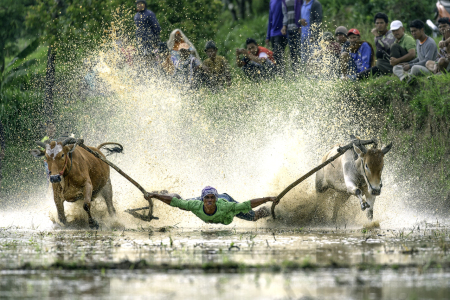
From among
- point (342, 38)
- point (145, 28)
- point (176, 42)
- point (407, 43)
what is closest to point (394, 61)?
point (407, 43)

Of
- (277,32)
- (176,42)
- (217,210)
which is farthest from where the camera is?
(176,42)

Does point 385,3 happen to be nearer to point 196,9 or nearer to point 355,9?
point 355,9

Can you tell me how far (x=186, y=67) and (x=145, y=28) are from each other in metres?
1.49

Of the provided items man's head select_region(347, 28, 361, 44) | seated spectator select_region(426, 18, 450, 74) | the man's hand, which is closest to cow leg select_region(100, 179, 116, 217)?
man's head select_region(347, 28, 361, 44)

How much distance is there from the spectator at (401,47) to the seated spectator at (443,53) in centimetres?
57

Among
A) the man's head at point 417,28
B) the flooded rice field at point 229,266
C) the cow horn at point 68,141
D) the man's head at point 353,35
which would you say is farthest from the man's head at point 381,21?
the cow horn at point 68,141

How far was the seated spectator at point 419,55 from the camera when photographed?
16.0 metres

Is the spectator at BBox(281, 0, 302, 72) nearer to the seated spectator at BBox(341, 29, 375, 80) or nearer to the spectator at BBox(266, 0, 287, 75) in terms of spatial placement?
the spectator at BBox(266, 0, 287, 75)

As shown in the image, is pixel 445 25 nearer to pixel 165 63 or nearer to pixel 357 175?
pixel 357 175

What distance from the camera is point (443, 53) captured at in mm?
15969

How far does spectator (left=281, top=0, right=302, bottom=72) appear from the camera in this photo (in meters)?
18.4

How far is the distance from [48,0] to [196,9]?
434 centimetres

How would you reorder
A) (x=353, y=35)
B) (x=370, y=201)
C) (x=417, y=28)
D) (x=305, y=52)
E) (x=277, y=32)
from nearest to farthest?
1. (x=370, y=201)
2. (x=417, y=28)
3. (x=353, y=35)
4. (x=305, y=52)
5. (x=277, y=32)

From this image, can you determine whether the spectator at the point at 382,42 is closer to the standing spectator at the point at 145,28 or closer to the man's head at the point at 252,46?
the man's head at the point at 252,46
